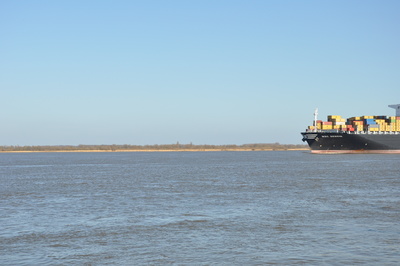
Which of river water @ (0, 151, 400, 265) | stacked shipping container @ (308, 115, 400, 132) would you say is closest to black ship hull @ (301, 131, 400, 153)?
stacked shipping container @ (308, 115, 400, 132)

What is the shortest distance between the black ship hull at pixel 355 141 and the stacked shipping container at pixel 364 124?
3635 mm

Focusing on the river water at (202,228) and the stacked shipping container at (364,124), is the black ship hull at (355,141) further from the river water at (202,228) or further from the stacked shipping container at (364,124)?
the river water at (202,228)

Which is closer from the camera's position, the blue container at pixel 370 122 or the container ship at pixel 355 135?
the container ship at pixel 355 135

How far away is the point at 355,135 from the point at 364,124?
10746 mm

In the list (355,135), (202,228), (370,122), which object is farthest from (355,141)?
(202,228)

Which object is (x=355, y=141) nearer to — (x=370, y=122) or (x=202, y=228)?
(x=370, y=122)

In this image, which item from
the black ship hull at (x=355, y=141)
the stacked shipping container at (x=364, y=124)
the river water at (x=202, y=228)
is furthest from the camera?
the stacked shipping container at (x=364, y=124)

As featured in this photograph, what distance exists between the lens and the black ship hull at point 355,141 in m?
108

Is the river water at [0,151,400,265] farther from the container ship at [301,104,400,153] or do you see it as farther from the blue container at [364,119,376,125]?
the blue container at [364,119,376,125]

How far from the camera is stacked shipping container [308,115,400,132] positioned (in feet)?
375

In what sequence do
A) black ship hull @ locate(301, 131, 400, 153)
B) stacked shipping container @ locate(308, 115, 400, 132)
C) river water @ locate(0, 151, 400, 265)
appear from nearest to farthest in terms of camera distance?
river water @ locate(0, 151, 400, 265) → black ship hull @ locate(301, 131, 400, 153) → stacked shipping container @ locate(308, 115, 400, 132)

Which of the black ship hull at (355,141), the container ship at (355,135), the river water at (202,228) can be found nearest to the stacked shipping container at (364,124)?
the container ship at (355,135)

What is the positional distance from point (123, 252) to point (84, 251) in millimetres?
1159

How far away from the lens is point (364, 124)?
117 meters
